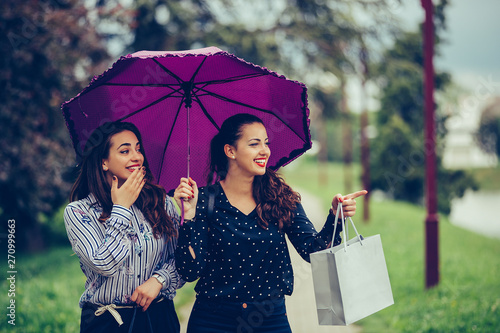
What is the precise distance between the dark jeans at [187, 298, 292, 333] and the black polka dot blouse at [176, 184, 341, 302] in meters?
0.04

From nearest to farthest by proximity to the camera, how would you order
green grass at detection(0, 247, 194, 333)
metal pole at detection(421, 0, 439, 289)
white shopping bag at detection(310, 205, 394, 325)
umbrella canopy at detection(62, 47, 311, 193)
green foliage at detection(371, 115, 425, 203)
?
white shopping bag at detection(310, 205, 394, 325) → umbrella canopy at detection(62, 47, 311, 193) → green grass at detection(0, 247, 194, 333) → metal pole at detection(421, 0, 439, 289) → green foliage at detection(371, 115, 425, 203)

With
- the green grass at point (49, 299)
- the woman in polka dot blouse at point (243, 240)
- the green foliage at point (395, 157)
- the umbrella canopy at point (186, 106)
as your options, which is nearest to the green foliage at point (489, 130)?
the green foliage at point (395, 157)

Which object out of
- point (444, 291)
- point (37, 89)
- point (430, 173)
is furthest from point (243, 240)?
point (37, 89)

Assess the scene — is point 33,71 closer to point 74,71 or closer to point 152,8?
point 74,71

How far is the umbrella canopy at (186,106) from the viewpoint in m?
2.89

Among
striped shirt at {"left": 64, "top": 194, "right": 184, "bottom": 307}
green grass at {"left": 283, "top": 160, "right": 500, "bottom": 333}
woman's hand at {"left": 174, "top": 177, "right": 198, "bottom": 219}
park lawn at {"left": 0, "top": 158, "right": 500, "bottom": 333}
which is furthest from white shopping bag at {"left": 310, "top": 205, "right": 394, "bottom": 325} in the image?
park lawn at {"left": 0, "top": 158, "right": 500, "bottom": 333}

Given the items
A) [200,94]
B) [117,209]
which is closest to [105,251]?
[117,209]

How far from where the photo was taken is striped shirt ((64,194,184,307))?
8.20 feet

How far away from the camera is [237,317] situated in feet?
8.74

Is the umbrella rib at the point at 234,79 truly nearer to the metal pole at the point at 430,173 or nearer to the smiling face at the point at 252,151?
the smiling face at the point at 252,151

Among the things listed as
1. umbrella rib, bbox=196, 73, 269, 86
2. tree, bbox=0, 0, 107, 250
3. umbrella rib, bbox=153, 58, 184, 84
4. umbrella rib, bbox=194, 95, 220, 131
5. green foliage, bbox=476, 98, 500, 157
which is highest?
green foliage, bbox=476, 98, 500, 157

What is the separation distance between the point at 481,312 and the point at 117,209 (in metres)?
4.58

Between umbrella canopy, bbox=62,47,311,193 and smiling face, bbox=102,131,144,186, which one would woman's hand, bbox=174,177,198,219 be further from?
smiling face, bbox=102,131,144,186

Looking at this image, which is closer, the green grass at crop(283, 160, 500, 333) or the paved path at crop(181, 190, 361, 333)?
the green grass at crop(283, 160, 500, 333)
